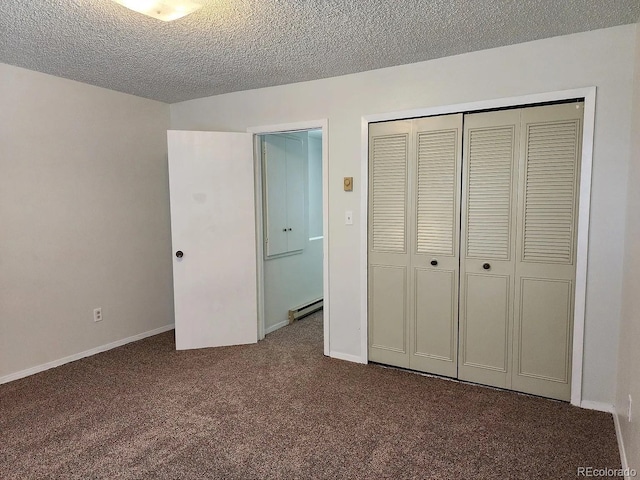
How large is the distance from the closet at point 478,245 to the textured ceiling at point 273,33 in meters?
0.50

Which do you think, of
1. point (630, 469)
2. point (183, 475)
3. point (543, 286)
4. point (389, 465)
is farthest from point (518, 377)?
point (183, 475)

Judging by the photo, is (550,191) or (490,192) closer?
(550,191)

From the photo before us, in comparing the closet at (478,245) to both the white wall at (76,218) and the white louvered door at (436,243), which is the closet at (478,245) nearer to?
the white louvered door at (436,243)

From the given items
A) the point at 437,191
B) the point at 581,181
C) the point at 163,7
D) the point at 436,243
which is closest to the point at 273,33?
the point at 163,7

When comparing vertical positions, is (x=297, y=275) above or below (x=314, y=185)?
below

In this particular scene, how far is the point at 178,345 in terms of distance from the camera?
12.1 ft

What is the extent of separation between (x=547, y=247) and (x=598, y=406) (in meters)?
1.02

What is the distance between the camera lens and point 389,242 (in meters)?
3.20

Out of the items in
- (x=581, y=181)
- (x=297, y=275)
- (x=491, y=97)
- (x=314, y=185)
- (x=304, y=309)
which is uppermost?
(x=491, y=97)

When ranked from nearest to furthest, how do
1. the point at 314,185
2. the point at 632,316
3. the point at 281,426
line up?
the point at 632,316
the point at 281,426
the point at 314,185

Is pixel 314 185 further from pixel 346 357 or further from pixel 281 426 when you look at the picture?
pixel 281 426

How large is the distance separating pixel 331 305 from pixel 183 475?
1767 mm

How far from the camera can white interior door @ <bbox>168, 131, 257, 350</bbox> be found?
360 cm

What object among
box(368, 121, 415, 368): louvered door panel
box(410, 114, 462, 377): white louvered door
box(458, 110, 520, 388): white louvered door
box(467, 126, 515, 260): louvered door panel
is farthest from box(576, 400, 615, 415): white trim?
box(368, 121, 415, 368): louvered door panel
